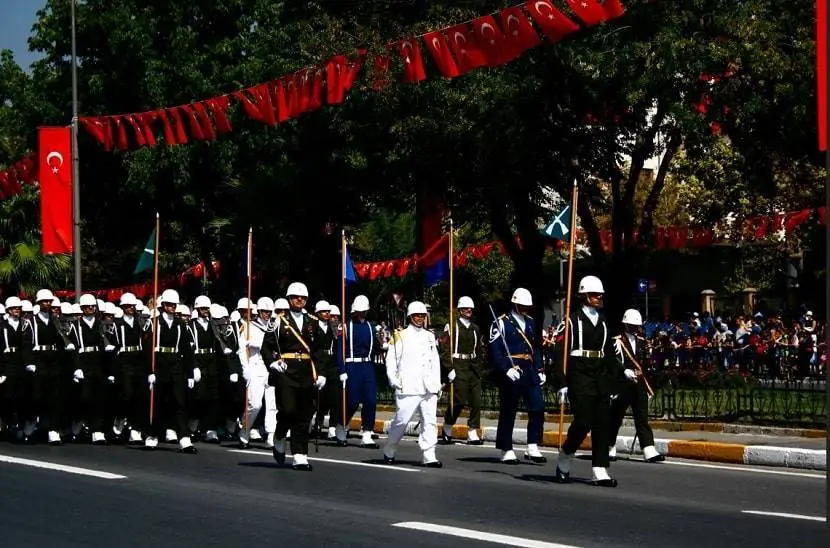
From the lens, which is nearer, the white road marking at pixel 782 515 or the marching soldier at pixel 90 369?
the white road marking at pixel 782 515

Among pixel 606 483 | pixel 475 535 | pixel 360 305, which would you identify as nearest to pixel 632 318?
pixel 606 483

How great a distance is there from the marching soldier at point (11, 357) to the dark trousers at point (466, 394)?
5.79 m

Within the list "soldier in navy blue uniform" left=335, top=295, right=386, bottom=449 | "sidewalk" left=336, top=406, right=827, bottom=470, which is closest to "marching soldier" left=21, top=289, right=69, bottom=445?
"soldier in navy blue uniform" left=335, top=295, right=386, bottom=449

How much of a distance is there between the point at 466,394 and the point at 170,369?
389 cm

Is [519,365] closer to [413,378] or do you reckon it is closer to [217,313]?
[413,378]

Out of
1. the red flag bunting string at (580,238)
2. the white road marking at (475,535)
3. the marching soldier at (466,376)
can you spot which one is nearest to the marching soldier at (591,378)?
the white road marking at (475,535)

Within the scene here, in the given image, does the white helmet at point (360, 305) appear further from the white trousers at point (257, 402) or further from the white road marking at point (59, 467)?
the white road marking at point (59, 467)

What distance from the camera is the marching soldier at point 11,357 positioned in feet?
66.9

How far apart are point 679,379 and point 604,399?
927 centimetres

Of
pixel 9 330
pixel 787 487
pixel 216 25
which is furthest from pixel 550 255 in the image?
pixel 787 487

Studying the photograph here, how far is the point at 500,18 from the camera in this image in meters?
18.7

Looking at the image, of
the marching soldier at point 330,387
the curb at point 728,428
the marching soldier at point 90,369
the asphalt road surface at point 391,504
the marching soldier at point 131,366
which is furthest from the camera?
the marching soldier at point 90,369

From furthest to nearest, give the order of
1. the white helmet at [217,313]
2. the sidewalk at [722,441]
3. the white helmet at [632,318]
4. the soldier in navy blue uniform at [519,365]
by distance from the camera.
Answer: the white helmet at [217,313] < the soldier in navy blue uniform at [519,365] < the sidewalk at [722,441] < the white helmet at [632,318]

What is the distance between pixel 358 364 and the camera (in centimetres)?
2022
